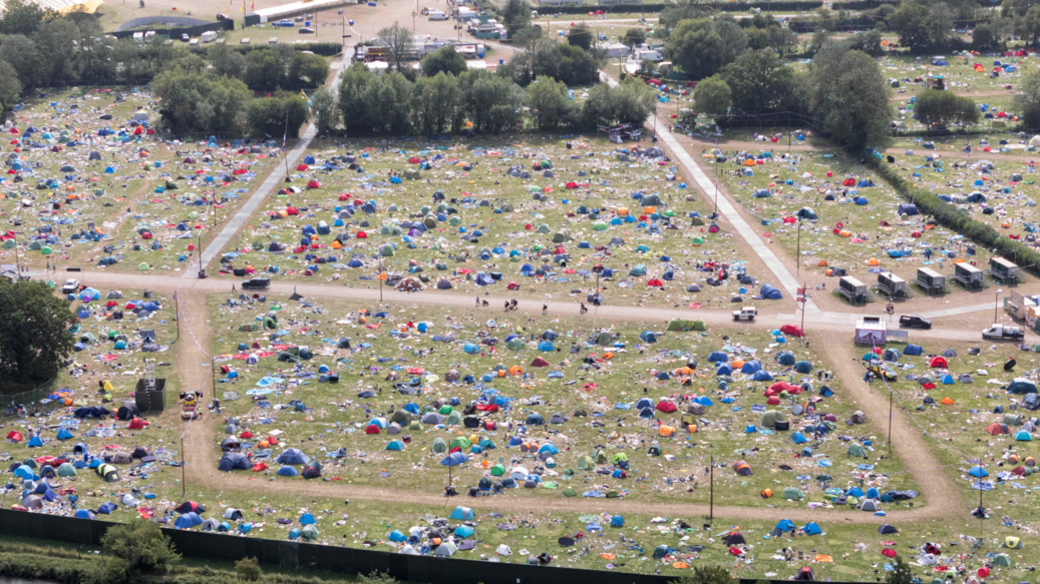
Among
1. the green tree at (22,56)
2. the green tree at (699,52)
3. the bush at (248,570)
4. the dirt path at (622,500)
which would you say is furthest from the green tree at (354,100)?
the bush at (248,570)

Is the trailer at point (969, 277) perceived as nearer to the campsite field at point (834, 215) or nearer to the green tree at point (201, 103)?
the campsite field at point (834, 215)

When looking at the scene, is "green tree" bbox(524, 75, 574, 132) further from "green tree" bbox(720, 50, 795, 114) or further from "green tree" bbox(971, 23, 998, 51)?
"green tree" bbox(971, 23, 998, 51)

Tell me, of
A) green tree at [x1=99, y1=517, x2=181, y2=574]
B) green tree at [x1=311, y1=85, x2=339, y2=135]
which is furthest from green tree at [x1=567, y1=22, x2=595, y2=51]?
green tree at [x1=99, y1=517, x2=181, y2=574]

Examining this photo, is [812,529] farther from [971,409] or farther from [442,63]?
[442,63]

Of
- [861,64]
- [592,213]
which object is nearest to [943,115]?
[861,64]

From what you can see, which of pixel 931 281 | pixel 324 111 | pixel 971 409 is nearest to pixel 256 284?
pixel 324 111
